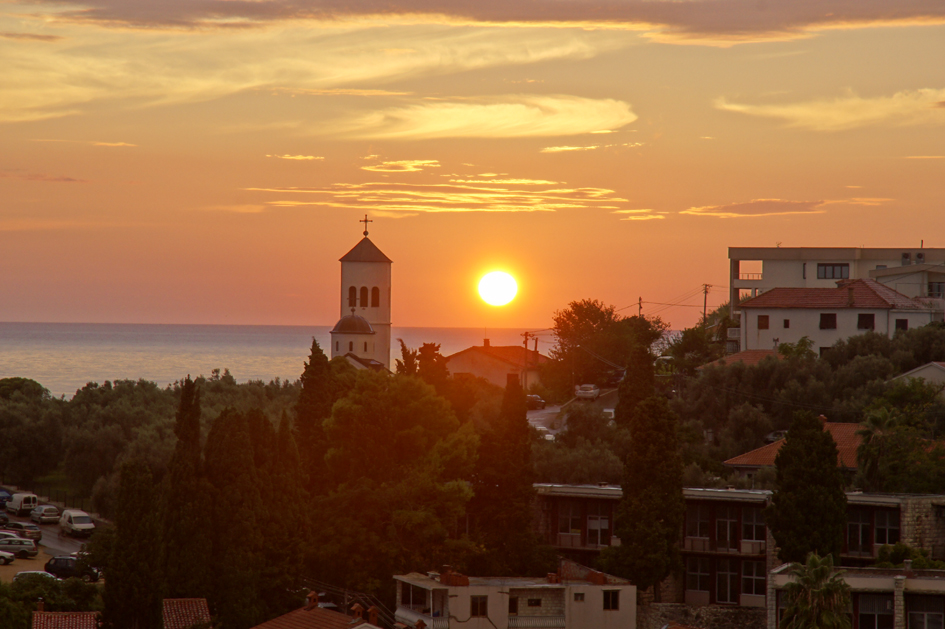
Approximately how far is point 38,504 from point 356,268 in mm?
37068

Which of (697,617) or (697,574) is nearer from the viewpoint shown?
(697,617)

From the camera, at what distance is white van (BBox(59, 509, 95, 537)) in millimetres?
63406

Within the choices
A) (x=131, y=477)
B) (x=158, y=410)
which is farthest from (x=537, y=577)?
(x=158, y=410)

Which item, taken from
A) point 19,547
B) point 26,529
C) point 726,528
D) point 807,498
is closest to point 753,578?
point 726,528

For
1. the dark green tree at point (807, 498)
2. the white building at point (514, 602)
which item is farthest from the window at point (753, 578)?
the white building at point (514, 602)

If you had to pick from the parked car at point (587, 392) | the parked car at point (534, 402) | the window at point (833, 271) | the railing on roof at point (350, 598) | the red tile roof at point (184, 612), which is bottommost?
the railing on roof at point (350, 598)

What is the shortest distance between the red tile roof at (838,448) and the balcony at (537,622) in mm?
17336

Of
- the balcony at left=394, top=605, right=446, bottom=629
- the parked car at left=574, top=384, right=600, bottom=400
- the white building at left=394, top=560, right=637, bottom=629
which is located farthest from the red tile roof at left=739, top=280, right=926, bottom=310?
the balcony at left=394, top=605, right=446, bottom=629

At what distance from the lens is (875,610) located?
121ft

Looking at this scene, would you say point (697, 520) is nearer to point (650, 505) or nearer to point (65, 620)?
point (650, 505)

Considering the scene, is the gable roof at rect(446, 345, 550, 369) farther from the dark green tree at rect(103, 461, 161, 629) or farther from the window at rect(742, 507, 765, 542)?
the dark green tree at rect(103, 461, 161, 629)

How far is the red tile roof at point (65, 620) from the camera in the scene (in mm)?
36906

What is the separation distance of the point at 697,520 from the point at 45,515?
130 ft

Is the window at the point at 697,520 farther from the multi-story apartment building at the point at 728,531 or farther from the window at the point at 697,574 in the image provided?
the window at the point at 697,574
